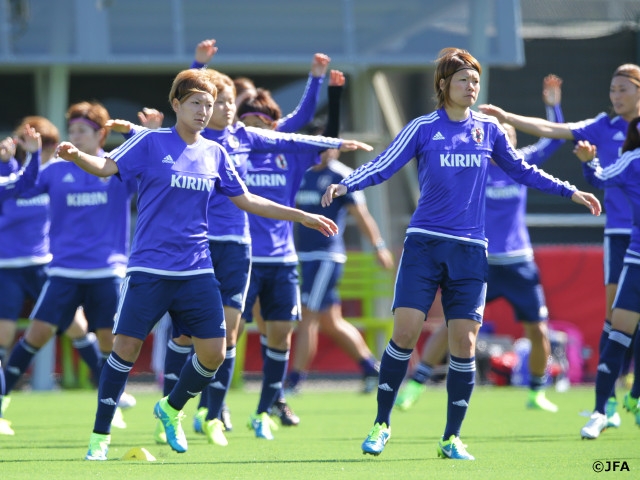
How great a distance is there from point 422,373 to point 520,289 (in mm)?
1169

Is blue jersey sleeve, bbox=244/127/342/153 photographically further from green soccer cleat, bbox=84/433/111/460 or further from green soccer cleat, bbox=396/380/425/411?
green soccer cleat, bbox=396/380/425/411

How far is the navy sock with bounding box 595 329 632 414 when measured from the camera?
8.44m

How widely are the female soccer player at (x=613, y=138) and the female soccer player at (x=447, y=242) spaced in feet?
5.11

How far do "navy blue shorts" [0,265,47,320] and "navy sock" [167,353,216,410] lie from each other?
367cm

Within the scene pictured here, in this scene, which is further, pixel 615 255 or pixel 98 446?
pixel 615 255

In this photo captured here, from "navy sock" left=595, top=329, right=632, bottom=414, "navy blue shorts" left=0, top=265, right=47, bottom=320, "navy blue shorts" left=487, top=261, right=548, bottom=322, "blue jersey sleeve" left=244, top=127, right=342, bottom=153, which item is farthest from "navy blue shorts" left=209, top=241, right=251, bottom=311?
"navy blue shorts" left=487, top=261, right=548, bottom=322

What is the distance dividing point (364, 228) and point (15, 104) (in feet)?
19.6

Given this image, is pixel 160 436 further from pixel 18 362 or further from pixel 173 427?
pixel 18 362

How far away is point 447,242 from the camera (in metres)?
7.32

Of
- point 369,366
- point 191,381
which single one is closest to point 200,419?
point 191,381

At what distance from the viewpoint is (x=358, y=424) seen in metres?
9.93

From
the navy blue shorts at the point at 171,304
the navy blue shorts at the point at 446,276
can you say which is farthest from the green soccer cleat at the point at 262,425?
the navy blue shorts at the point at 446,276

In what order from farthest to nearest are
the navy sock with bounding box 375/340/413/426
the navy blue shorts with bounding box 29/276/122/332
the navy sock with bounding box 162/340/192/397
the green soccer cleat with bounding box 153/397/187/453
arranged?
1. the navy blue shorts with bounding box 29/276/122/332
2. the navy sock with bounding box 162/340/192/397
3. the green soccer cleat with bounding box 153/397/187/453
4. the navy sock with bounding box 375/340/413/426

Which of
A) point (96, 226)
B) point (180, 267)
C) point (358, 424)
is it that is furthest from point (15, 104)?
point (180, 267)
